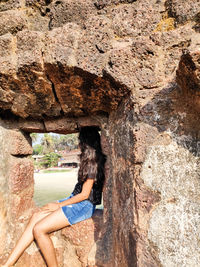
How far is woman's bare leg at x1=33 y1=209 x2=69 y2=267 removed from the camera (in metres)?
1.45

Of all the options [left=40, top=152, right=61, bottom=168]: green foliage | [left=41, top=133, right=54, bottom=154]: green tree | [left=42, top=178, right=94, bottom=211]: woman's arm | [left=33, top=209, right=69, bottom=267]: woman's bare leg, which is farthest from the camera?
[left=41, top=133, right=54, bottom=154]: green tree

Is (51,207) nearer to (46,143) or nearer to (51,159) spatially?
(51,159)

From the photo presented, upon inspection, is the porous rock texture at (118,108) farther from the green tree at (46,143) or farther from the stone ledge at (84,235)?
the green tree at (46,143)

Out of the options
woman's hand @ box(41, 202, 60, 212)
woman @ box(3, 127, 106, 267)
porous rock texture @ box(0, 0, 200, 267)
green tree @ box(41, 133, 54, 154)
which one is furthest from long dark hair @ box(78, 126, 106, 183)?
green tree @ box(41, 133, 54, 154)

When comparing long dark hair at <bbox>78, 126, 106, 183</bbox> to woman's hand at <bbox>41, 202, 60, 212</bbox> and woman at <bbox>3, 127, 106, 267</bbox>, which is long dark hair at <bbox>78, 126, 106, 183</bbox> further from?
woman's hand at <bbox>41, 202, 60, 212</bbox>

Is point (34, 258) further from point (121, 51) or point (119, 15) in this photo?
point (119, 15)

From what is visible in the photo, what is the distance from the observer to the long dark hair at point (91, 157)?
167 cm

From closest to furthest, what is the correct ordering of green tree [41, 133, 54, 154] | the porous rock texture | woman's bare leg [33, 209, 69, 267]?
the porous rock texture, woman's bare leg [33, 209, 69, 267], green tree [41, 133, 54, 154]

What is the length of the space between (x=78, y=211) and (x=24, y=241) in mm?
479

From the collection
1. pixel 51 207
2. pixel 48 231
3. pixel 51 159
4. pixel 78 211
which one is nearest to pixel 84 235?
pixel 78 211

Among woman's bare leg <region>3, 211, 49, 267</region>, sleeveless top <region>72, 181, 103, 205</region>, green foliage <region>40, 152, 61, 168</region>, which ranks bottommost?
green foliage <region>40, 152, 61, 168</region>

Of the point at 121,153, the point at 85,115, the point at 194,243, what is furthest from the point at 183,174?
the point at 85,115

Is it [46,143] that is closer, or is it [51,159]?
[51,159]

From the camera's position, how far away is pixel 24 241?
150cm
